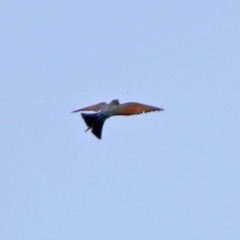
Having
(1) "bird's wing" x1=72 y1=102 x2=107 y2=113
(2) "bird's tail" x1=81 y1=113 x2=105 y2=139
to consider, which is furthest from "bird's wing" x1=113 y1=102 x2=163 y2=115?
(1) "bird's wing" x1=72 y1=102 x2=107 y2=113

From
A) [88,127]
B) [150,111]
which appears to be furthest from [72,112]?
[150,111]

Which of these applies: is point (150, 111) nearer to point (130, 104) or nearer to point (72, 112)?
point (130, 104)

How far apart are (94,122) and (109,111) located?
1.35ft

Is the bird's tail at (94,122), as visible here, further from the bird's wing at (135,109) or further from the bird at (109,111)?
the bird's wing at (135,109)

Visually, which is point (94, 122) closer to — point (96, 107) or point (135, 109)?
point (96, 107)

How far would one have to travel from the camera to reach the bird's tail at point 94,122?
18.3m

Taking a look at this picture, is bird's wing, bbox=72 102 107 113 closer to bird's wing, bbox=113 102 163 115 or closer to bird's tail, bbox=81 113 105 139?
bird's tail, bbox=81 113 105 139

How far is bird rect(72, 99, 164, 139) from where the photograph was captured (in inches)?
714

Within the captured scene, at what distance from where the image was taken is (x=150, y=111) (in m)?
18.1

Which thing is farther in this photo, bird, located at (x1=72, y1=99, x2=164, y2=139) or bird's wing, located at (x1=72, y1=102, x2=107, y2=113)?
bird's wing, located at (x1=72, y1=102, x2=107, y2=113)

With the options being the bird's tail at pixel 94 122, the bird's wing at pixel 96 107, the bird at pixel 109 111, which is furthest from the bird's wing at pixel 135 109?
the bird's wing at pixel 96 107

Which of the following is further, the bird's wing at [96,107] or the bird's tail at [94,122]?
the bird's wing at [96,107]

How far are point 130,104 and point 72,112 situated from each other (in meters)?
1.36

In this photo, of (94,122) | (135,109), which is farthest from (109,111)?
(135,109)
